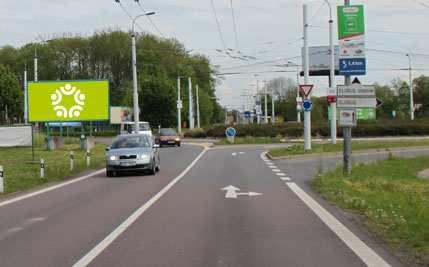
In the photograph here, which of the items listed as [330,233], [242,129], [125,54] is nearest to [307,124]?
[330,233]

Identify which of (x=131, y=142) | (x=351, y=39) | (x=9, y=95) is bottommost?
(x=131, y=142)

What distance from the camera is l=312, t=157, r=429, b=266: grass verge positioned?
31.8 ft

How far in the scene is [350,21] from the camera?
20609 mm

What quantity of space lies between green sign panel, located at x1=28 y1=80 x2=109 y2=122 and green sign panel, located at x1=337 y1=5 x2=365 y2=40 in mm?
20425

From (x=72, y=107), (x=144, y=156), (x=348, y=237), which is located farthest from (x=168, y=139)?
(x=348, y=237)

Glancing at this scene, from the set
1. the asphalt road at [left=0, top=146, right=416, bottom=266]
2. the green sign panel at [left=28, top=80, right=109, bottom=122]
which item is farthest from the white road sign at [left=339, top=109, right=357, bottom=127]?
the green sign panel at [left=28, top=80, right=109, bottom=122]

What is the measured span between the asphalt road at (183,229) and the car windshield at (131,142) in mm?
5424

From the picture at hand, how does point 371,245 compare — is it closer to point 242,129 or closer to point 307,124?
point 307,124

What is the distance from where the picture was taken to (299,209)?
45.6ft

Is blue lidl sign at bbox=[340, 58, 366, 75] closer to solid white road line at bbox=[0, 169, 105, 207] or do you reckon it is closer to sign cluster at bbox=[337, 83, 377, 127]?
sign cluster at bbox=[337, 83, 377, 127]

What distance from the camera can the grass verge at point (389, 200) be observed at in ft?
31.8

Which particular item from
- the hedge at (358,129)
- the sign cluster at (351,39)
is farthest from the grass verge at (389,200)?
the hedge at (358,129)

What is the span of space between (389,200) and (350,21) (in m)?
7.66

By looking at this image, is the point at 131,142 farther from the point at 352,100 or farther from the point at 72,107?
the point at 72,107
